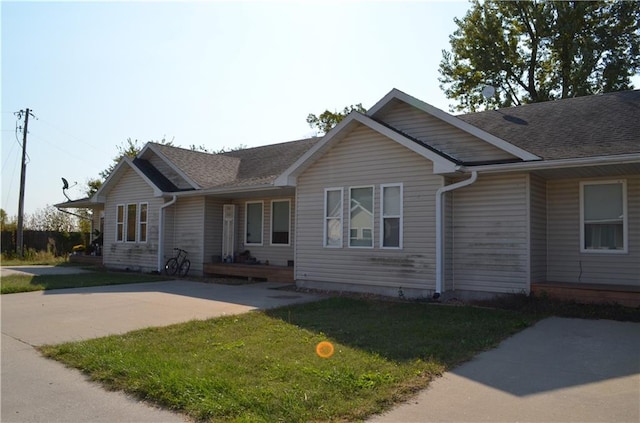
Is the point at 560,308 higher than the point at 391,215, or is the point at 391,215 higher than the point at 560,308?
the point at 391,215

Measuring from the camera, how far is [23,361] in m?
6.13

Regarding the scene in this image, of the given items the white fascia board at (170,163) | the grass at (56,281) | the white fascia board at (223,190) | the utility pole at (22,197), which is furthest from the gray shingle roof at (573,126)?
the utility pole at (22,197)

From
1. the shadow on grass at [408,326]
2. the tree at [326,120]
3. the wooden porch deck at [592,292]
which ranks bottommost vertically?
the shadow on grass at [408,326]

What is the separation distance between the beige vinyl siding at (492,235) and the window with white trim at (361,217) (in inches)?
80.1

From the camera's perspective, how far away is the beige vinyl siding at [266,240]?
16297 mm

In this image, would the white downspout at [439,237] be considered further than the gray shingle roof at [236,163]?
No

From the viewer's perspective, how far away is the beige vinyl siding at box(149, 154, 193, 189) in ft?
59.1

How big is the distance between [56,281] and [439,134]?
1189 centimetres

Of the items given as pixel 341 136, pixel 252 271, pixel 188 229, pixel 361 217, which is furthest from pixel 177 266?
pixel 341 136

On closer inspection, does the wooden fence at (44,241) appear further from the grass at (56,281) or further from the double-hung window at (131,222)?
the grass at (56,281)

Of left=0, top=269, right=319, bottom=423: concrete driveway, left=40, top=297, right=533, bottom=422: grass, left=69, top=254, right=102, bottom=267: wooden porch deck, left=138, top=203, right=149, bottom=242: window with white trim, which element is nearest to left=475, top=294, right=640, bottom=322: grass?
left=40, top=297, right=533, bottom=422: grass

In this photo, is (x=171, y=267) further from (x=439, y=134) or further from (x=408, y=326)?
(x=408, y=326)

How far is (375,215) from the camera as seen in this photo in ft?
38.8

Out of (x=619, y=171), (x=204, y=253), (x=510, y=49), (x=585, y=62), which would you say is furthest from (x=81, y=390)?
(x=510, y=49)
